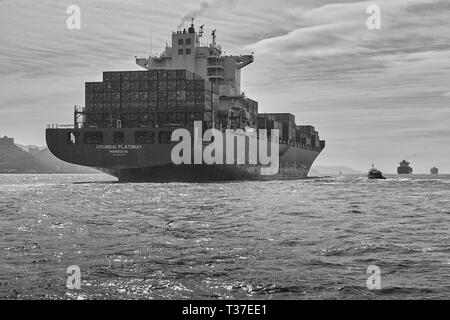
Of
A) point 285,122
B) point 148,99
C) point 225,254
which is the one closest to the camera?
point 225,254

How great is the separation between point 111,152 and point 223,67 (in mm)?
30496

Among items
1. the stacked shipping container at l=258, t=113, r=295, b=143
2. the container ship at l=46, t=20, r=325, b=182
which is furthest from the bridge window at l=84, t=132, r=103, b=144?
the stacked shipping container at l=258, t=113, r=295, b=143

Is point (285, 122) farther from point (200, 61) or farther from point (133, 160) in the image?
point (133, 160)

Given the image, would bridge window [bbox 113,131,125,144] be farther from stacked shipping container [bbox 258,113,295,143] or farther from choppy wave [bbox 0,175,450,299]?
choppy wave [bbox 0,175,450,299]

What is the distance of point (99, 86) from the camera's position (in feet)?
261
